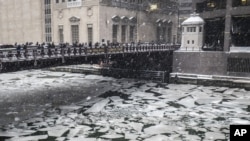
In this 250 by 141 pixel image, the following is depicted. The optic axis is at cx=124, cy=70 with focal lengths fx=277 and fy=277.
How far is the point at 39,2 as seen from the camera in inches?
2375

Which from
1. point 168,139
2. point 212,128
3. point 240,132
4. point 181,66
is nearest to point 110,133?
point 168,139

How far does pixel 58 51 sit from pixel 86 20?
2055 cm

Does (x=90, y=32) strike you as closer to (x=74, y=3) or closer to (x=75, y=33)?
(x=75, y=33)

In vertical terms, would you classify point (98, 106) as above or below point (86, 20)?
below

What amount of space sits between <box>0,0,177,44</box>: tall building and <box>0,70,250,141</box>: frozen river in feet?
57.8

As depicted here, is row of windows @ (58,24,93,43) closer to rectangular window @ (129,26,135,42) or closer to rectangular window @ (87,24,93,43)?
rectangular window @ (87,24,93,43)

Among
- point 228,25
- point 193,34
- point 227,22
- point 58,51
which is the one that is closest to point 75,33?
point 58,51

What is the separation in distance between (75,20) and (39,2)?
1232 cm

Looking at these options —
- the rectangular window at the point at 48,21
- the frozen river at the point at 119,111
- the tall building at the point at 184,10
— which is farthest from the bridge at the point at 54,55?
the tall building at the point at 184,10

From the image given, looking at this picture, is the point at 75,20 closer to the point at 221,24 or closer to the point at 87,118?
the point at 221,24

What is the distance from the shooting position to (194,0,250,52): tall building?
133ft

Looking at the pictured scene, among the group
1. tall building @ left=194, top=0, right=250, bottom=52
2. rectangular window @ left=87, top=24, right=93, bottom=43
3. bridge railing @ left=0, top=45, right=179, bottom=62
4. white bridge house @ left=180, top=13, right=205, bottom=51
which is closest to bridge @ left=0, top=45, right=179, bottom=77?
bridge railing @ left=0, top=45, right=179, bottom=62

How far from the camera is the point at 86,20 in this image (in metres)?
52.3

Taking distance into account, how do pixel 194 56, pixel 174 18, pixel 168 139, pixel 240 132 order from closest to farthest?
pixel 240 132
pixel 168 139
pixel 194 56
pixel 174 18
